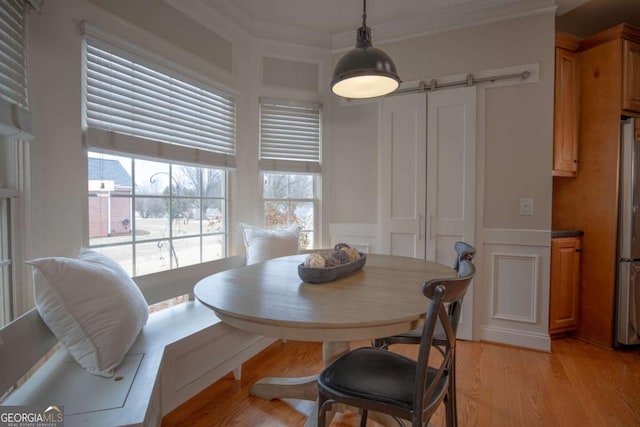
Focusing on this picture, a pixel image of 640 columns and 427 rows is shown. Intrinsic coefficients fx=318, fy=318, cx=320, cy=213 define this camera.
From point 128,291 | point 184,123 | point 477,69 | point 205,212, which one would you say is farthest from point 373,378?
point 477,69

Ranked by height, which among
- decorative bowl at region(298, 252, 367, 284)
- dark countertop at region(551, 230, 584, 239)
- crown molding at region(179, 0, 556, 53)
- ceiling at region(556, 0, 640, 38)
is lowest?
decorative bowl at region(298, 252, 367, 284)

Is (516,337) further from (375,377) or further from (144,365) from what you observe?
(144,365)

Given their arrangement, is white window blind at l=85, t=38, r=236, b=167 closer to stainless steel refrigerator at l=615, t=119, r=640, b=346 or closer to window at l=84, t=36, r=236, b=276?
window at l=84, t=36, r=236, b=276

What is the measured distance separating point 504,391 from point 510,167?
5.40ft

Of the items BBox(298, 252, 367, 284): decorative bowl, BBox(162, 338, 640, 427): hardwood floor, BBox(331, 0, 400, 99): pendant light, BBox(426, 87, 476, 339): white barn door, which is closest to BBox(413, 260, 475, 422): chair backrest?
BBox(298, 252, 367, 284): decorative bowl

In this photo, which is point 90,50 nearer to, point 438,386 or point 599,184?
point 438,386

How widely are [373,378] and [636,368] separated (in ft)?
7.57

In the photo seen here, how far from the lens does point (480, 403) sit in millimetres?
1784

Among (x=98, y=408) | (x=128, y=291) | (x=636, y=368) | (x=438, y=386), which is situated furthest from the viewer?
(x=636, y=368)

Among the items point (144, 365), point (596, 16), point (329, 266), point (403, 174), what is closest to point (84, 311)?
point (144, 365)

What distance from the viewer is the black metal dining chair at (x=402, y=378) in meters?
0.96

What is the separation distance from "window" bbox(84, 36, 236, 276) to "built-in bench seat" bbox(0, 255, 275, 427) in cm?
30

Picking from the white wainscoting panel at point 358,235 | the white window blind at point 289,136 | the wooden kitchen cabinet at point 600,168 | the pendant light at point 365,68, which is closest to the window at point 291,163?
the white window blind at point 289,136

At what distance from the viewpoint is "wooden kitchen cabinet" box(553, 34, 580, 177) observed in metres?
2.65
